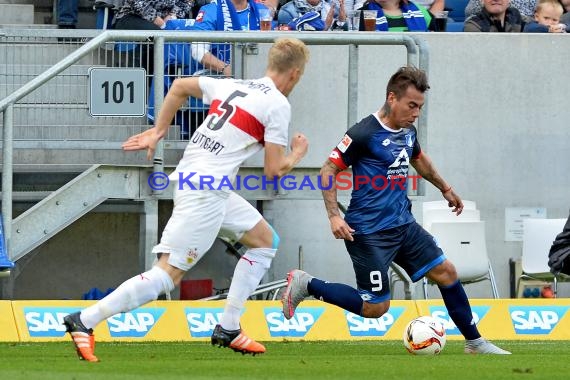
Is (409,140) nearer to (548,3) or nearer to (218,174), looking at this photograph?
(218,174)

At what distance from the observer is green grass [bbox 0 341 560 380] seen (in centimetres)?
880

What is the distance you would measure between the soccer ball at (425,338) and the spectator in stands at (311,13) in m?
5.76

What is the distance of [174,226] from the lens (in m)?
9.72

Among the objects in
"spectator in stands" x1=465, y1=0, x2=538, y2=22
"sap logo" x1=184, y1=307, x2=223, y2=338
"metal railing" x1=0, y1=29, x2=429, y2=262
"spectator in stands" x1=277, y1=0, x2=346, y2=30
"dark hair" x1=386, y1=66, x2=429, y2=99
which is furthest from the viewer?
"spectator in stands" x1=465, y1=0, x2=538, y2=22

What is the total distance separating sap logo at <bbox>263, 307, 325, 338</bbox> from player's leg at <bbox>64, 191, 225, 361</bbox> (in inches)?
143

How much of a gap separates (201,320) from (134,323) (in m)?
0.62

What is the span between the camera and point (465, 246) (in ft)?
49.8

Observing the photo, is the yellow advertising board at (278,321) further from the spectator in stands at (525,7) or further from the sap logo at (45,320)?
the spectator in stands at (525,7)

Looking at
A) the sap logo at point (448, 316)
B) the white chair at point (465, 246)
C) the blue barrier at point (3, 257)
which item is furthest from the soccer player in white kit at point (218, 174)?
the white chair at point (465, 246)

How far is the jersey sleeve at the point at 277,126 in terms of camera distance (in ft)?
31.9

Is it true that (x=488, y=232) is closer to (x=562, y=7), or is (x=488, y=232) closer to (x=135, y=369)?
(x=562, y=7)

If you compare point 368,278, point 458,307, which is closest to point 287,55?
point 368,278

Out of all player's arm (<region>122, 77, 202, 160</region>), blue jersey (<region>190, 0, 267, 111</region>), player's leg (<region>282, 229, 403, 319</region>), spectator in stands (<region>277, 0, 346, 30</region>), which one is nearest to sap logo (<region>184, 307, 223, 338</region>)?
player's leg (<region>282, 229, 403, 319</region>)
